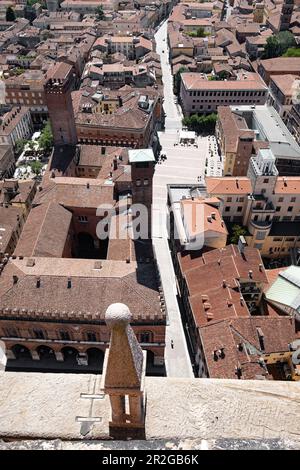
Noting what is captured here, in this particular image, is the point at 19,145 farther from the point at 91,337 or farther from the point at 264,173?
the point at 91,337

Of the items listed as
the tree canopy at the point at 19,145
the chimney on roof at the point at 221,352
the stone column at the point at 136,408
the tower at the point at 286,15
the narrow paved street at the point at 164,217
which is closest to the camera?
the stone column at the point at 136,408

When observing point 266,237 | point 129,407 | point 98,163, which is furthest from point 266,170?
point 129,407

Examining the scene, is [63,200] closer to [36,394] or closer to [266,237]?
[266,237]

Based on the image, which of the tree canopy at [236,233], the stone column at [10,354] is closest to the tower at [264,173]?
the tree canopy at [236,233]

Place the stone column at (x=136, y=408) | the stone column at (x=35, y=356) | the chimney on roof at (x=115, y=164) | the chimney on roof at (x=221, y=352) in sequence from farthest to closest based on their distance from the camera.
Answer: the chimney on roof at (x=115, y=164), the stone column at (x=35, y=356), the chimney on roof at (x=221, y=352), the stone column at (x=136, y=408)

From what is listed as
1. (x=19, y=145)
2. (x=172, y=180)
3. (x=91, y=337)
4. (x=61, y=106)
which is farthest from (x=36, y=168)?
(x=91, y=337)

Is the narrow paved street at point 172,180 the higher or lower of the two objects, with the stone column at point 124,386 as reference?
lower

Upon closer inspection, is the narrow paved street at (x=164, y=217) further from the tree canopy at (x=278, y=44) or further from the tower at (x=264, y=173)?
the tree canopy at (x=278, y=44)
